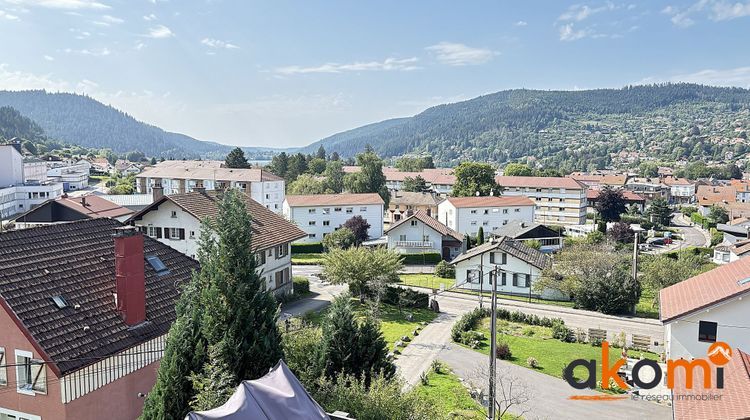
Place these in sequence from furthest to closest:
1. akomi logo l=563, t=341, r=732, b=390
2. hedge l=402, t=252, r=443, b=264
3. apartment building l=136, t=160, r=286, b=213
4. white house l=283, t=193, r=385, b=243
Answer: apartment building l=136, t=160, r=286, b=213, white house l=283, t=193, r=385, b=243, hedge l=402, t=252, r=443, b=264, akomi logo l=563, t=341, r=732, b=390

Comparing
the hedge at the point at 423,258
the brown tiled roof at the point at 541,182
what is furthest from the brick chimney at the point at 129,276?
the brown tiled roof at the point at 541,182

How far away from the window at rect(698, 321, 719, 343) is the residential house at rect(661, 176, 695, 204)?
136242 millimetres

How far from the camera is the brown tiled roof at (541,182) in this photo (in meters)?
93.8

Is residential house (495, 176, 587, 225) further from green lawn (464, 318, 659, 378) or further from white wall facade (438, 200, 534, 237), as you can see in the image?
green lawn (464, 318, 659, 378)

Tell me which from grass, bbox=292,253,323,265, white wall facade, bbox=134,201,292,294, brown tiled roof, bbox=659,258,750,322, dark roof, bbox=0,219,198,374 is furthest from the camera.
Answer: grass, bbox=292,253,323,265

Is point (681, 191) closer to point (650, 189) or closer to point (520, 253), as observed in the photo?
point (650, 189)

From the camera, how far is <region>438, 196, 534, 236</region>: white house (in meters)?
70.8

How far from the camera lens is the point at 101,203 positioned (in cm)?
5391

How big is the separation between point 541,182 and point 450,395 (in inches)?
3291

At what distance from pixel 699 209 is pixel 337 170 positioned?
78117 mm

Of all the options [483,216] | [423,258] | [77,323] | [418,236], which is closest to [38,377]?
[77,323]

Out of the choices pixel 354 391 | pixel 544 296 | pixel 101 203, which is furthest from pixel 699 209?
pixel 354 391

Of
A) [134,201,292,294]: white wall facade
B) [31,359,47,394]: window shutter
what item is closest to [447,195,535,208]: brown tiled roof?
[134,201,292,294]: white wall facade

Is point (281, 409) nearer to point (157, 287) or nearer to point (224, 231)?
point (224, 231)
